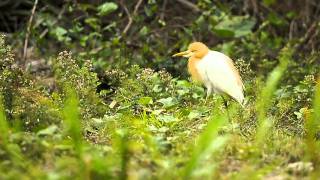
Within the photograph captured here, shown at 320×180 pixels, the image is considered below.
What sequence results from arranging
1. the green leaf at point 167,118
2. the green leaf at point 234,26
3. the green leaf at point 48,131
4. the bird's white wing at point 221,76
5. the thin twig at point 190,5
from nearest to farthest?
the green leaf at point 48,131, the green leaf at point 167,118, the bird's white wing at point 221,76, the green leaf at point 234,26, the thin twig at point 190,5

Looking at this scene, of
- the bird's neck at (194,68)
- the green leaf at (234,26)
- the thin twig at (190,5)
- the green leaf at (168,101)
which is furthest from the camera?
the thin twig at (190,5)

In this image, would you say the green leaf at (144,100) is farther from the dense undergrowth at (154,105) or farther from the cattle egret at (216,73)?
the cattle egret at (216,73)

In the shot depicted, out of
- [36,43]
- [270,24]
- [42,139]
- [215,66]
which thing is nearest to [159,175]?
[42,139]

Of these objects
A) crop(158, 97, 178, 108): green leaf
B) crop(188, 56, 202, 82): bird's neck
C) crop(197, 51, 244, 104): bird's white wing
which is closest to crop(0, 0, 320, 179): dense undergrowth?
crop(158, 97, 178, 108): green leaf

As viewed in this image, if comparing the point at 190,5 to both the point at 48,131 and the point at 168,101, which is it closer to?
the point at 168,101

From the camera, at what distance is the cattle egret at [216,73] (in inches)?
191

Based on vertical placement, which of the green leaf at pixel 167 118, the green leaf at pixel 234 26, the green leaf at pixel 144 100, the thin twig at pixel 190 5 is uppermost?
the thin twig at pixel 190 5

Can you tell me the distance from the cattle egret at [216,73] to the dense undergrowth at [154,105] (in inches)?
5.1

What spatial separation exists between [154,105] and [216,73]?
60 centimetres

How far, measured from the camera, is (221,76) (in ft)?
16.0

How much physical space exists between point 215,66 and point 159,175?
1971 mm

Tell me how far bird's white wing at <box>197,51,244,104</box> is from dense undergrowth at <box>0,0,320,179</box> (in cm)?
12

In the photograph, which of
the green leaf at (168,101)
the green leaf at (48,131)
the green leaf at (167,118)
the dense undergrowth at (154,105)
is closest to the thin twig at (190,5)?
the dense undergrowth at (154,105)

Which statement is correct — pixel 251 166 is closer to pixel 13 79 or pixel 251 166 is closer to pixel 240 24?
pixel 13 79
